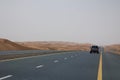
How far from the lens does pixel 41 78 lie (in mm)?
14617

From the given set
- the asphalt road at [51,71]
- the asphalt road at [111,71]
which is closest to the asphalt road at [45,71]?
the asphalt road at [51,71]

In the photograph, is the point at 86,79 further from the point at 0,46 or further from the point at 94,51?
the point at 0,46

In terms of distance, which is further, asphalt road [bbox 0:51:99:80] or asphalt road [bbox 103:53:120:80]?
asphalt road [bbox 103:53:120:80]

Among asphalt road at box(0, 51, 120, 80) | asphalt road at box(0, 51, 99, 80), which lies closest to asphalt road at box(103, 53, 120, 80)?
asphalt road at box(0, 51, 120, 80)

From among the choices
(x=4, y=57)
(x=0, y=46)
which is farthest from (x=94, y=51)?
(x=4, y=57)

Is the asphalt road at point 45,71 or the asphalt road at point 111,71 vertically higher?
the asphalt road at point 45,71

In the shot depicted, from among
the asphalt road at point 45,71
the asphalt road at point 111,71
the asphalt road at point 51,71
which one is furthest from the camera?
the asphalt road at point 111,71

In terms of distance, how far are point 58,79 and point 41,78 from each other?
2.59 feet

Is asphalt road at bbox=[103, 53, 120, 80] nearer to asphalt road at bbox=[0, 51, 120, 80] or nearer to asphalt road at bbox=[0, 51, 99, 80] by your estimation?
asphalt road at bbox=[0, 51, 120, 80]

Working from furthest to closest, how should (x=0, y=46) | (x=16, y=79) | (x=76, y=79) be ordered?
(x=0, y=46), (x=76, y=79), (x=16, y=79)

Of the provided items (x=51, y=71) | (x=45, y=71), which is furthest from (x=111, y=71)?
(x=45, y=71)

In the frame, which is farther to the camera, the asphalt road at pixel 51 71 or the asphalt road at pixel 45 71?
the asphalt road at pixel 51 71

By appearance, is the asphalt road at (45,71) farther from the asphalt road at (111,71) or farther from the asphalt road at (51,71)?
the asphalt road at (111,71)

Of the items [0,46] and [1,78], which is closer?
[1,78]
